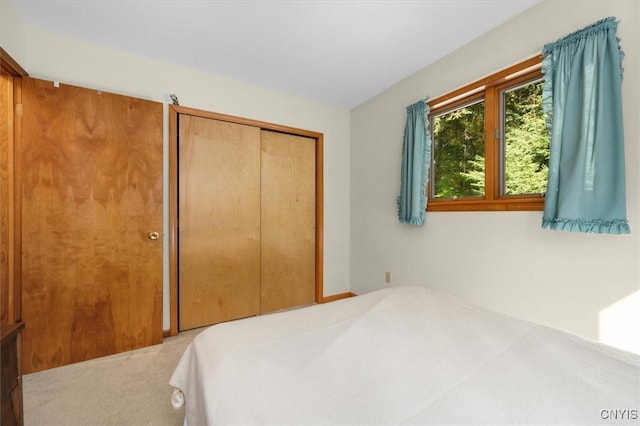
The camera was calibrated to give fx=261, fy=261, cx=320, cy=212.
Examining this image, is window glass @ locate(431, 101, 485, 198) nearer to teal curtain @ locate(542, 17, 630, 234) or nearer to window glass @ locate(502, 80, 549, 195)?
window glass @ locate(502, 80, 549, 195)

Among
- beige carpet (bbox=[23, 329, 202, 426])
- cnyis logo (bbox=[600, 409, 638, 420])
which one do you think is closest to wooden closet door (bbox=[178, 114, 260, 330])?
beige carpet (bbox=[23, 329, 202, 426])

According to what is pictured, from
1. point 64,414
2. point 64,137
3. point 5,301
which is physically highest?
point 64,137

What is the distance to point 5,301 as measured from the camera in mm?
1649

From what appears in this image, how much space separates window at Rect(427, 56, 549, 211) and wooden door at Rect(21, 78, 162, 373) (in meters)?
2.44

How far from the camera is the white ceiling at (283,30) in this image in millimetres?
1676

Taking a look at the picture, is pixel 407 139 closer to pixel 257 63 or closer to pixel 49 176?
pixel 257 63

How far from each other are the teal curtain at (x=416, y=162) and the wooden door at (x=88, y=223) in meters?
2.14

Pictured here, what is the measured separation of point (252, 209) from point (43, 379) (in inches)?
73.7

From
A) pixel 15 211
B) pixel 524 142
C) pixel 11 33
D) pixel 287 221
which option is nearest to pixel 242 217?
pixel 287 221

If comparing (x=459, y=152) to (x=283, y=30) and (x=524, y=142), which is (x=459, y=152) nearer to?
(x=524, y=142)

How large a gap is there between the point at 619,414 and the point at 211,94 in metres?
3.05

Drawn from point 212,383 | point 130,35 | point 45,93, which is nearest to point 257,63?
point 130,35

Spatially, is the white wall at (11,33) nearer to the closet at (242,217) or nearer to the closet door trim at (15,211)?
the closet door trim at (15,211)

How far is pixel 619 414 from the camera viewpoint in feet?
2.13
